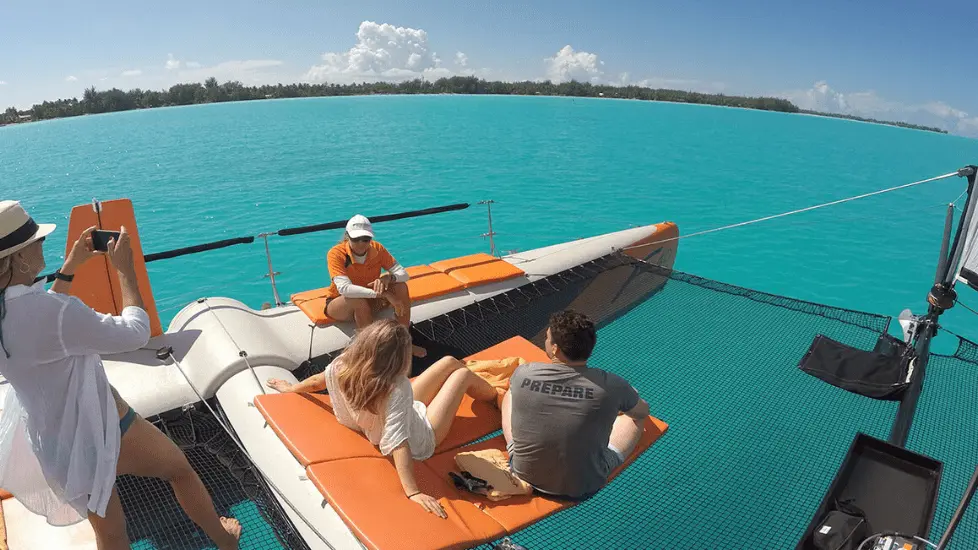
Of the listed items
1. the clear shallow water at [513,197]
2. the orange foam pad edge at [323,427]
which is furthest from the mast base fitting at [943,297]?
the clear shallow water at [513,197]

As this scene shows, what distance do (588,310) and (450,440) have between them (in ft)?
8.95

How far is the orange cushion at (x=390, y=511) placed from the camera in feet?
6.45

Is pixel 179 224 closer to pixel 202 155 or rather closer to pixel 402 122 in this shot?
pixel 202 155

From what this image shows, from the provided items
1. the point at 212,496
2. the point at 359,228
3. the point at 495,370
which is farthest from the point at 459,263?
the point at 212,496

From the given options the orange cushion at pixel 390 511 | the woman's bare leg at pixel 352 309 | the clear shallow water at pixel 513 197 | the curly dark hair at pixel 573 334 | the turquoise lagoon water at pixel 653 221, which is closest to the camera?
the orange cushion at pixel 390 511

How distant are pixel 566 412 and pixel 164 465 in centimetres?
153

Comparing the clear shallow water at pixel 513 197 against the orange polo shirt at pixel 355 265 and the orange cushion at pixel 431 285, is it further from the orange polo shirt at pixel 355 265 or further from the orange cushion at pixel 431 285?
the orange cushion at pixel 431 285

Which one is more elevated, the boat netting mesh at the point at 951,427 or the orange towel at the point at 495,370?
the orange towel at the point at 495,370

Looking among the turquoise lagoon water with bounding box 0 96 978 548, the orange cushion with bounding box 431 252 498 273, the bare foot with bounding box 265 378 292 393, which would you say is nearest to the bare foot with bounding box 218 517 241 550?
the turquoise lagoon water with bounding box 0 96 978 548

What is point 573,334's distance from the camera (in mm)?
2186

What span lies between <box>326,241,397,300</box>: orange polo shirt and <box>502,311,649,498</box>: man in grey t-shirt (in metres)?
1.89

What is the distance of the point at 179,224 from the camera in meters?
12.2

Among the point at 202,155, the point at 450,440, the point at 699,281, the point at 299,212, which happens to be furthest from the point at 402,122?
the point at 450,440

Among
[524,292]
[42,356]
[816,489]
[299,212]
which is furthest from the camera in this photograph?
[299,212]
